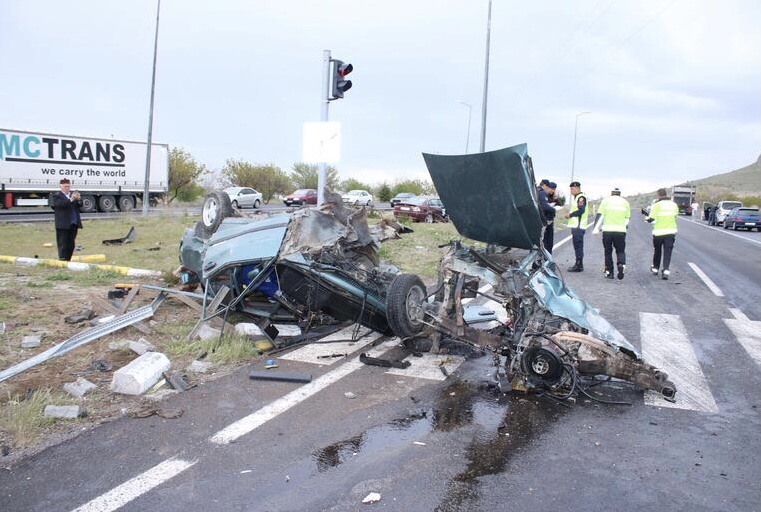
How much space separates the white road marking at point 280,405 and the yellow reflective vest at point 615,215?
7273 mm

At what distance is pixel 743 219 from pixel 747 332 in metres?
30.7

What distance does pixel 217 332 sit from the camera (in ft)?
19.2

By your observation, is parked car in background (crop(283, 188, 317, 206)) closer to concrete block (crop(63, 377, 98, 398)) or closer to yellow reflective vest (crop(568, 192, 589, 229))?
yellow reflective vest (crop(568, 192, 589, 229))

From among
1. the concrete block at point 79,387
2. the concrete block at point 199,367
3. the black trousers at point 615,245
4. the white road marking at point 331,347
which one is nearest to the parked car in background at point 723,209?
the black trousers at point 615,245

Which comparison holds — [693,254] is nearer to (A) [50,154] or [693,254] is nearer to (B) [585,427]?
(B) [585,427]

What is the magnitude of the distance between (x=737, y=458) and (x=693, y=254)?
14.3m

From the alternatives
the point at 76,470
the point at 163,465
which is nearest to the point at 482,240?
the point at 163,465

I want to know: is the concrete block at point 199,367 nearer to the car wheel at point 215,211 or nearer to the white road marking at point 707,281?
the car wheel at point 215,211

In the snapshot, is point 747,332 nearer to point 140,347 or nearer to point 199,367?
point 199,367

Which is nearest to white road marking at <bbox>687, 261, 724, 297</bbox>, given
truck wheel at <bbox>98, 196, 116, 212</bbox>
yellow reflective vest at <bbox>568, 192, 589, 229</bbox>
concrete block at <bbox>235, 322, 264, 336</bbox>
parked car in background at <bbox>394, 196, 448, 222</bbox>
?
yellow reflective vest at <bbox>568, 192, 589, 229</bbox>

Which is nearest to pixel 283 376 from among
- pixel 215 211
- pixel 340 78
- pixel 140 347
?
pixel 140 347

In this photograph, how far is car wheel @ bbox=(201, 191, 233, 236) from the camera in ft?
23.6

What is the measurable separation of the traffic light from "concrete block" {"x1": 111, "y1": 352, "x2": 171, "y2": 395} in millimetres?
6297

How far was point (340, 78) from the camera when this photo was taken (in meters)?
9.79
